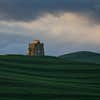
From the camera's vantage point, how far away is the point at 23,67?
40.7 meters

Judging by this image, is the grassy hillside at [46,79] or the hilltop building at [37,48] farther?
the hilltop building at [37,48]

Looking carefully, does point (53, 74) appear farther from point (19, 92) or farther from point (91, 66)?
point (19, 92)

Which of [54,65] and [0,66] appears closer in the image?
[0,66]

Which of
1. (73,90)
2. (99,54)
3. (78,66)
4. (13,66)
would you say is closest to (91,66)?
(78,66)

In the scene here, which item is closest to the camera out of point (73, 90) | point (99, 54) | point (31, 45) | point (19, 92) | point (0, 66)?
point (19, 92)

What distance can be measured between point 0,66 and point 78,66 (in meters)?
8.51

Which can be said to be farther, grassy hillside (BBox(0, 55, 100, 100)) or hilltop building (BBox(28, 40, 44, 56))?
hilltop building (BBox(28, 40, 44, 56))

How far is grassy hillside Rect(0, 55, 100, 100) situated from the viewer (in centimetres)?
3047

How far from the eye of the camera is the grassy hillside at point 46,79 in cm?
3047

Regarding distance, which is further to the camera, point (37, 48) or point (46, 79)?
point (37, 48)

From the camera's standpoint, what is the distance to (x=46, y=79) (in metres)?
36.4

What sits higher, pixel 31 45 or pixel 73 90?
pixel 31 45

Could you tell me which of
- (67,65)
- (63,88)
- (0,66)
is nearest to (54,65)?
(67,65)

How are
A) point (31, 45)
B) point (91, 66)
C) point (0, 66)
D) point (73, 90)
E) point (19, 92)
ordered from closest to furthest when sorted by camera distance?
point (19, 92)
point (73, 90)
point (0, 66)
point (91, 66)
point (31, 45)
